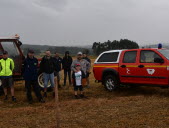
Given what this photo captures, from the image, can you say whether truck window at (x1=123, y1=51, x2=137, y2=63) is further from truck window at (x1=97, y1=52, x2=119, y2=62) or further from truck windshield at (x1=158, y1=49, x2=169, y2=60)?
truck windshield at (x1=158, y1=49, x2=169, y2=60)

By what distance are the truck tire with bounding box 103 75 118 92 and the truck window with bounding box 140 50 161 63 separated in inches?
57.1

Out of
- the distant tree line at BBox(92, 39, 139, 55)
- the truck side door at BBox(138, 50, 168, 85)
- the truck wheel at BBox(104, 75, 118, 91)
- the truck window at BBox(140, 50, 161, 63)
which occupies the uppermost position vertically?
the distant tree line at BBox(92, 39, 139, 55)

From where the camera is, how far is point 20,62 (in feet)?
36.1

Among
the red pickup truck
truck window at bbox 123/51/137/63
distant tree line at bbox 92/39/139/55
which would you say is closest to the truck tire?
the red pickup truck

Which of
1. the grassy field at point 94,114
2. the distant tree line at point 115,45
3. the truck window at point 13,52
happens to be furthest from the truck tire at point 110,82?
the distant tree line at point 115,45

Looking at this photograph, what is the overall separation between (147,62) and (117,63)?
4.50ft

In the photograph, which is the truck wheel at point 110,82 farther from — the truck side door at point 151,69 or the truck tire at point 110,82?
the truck side door at point 151,69

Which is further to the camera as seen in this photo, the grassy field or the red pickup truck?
the red pickup truck

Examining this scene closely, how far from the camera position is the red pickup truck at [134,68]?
895cm

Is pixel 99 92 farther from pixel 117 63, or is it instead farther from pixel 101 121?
pixel 101 121

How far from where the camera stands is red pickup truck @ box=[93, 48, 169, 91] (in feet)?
29.4

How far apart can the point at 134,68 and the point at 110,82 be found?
4.35 feet

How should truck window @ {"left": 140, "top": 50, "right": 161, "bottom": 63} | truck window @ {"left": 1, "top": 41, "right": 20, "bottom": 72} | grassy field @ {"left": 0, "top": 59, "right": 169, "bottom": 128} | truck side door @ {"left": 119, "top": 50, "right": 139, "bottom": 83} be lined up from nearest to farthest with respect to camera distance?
grassy field @ {"left": 0, "top": 59, "right": 169, "bottom": 128}, truck window @ {"left": 140, "top": 50, "right": 161, "bottom": 63}, truck side door @ {"left": 119, "top": 50, "right": 139, "bottom": 83}, truck window @ {"left": 1, "top": 41, "right": 20, "bottom": 72}

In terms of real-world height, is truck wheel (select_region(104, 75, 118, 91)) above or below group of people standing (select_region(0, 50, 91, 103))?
below
